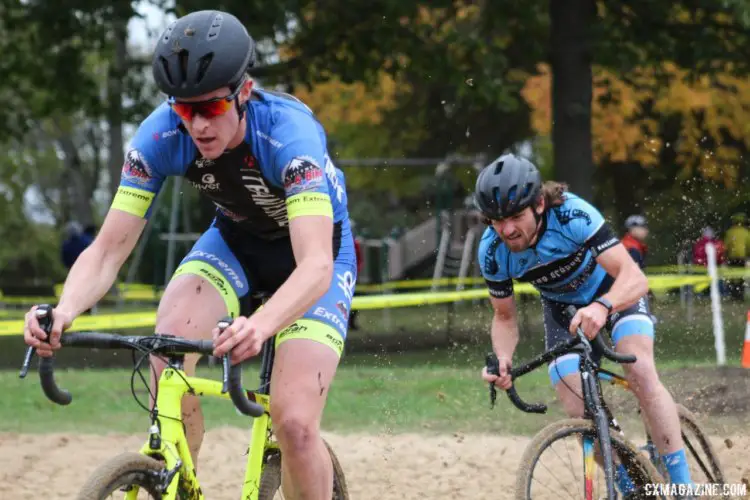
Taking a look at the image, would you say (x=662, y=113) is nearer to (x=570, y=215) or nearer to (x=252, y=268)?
(x=570, y=215)

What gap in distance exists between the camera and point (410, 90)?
98.8ft

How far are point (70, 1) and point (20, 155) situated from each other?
96.2 ft

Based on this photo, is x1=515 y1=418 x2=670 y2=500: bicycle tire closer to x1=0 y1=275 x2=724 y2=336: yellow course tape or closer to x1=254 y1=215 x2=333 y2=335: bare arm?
x1=254 y1=215 x2=333 y2=335: bare arm

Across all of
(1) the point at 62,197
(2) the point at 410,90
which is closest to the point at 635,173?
(2) the point at 410,90

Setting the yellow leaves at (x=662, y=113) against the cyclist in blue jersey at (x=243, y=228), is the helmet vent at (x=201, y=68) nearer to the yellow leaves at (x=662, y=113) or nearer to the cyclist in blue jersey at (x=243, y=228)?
the cyclist in blue jersey at (x=243, y=228)

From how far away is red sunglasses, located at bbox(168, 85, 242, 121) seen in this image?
13.7 feet

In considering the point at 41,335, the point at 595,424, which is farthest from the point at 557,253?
the point at 41,335

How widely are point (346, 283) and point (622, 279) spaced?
1.41 m

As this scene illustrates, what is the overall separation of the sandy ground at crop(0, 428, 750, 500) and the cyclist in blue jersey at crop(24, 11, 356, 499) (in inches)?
119

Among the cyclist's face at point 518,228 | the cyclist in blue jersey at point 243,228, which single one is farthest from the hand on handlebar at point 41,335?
the cyclist's face at point 518,228

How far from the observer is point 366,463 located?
351 inches

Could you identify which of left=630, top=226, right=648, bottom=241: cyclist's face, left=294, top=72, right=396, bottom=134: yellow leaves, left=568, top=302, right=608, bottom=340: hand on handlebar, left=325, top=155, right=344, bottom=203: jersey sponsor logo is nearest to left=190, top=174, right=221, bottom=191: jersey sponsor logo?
left=325, top=155, right=344, bottom=203: jersey sponsor logo

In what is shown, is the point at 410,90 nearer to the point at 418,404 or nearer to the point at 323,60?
the point at 323,60

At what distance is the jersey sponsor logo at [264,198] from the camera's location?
4613 mm
